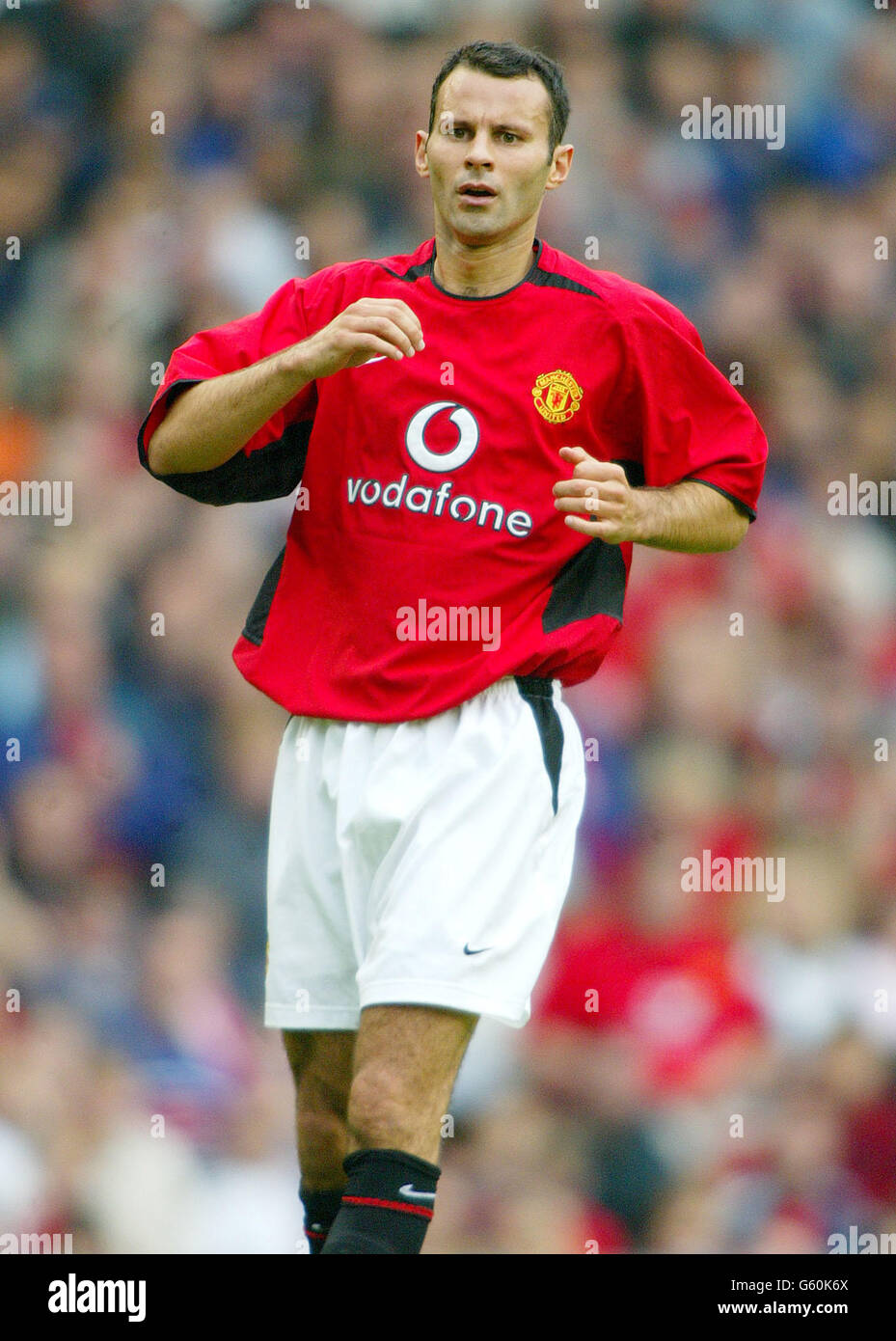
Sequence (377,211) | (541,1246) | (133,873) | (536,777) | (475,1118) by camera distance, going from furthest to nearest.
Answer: (377,211), (133,873), (475,1118), (541,1246), (536,777)

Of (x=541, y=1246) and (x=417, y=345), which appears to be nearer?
(x=417, y=345)

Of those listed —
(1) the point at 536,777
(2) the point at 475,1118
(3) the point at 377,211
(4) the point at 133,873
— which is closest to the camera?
(1) the point at 536,777

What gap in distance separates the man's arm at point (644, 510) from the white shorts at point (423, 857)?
0.35 metres

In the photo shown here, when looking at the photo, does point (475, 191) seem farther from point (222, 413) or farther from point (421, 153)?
point (222, 413)

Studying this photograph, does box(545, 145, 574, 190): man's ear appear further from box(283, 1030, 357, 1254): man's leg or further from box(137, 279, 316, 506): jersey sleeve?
box(283, 1030, 357, 1254): man's leg

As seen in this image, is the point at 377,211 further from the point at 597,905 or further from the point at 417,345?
the point at 417,345

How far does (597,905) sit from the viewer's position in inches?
224

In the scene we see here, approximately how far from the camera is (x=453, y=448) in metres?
3.34

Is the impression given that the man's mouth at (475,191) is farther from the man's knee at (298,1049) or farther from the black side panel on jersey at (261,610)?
the man's knee at (298,1049)

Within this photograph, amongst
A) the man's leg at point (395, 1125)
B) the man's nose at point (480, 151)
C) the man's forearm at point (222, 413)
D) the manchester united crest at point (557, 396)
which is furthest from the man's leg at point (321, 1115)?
the man's nose at point (480, 151)

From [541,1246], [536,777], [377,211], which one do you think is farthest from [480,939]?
[377,211]

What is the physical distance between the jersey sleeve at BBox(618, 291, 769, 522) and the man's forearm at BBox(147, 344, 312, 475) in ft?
2.09

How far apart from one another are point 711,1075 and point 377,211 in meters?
3.22

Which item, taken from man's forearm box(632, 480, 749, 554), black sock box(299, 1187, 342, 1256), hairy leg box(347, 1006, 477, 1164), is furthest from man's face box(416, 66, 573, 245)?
black sock box(299, 1187, 342, 1256)
